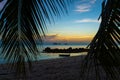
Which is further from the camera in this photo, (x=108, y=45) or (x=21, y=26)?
(x=21, y=26)

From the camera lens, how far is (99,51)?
7.61 feet

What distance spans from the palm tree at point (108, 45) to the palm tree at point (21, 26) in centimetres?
93

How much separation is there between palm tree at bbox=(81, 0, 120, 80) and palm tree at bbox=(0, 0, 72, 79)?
925mm

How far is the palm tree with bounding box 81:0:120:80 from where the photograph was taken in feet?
7.42

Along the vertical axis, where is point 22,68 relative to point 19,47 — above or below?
below

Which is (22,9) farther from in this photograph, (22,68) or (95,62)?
(95,62)

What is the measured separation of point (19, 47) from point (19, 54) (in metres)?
0.08

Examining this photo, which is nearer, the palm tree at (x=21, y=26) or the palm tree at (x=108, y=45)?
the palm tree at (x=108, y=45)

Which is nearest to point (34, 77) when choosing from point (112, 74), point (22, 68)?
point (22, 68)

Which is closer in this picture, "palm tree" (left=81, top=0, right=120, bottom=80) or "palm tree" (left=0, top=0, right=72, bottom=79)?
"palm tree" (left=81, top=0, right=120, bottom=80)

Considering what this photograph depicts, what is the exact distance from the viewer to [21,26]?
3.24 metres

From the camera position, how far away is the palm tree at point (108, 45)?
89.0 inches

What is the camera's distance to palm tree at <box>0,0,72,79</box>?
317cm

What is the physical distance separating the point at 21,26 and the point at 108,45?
3.98ft
